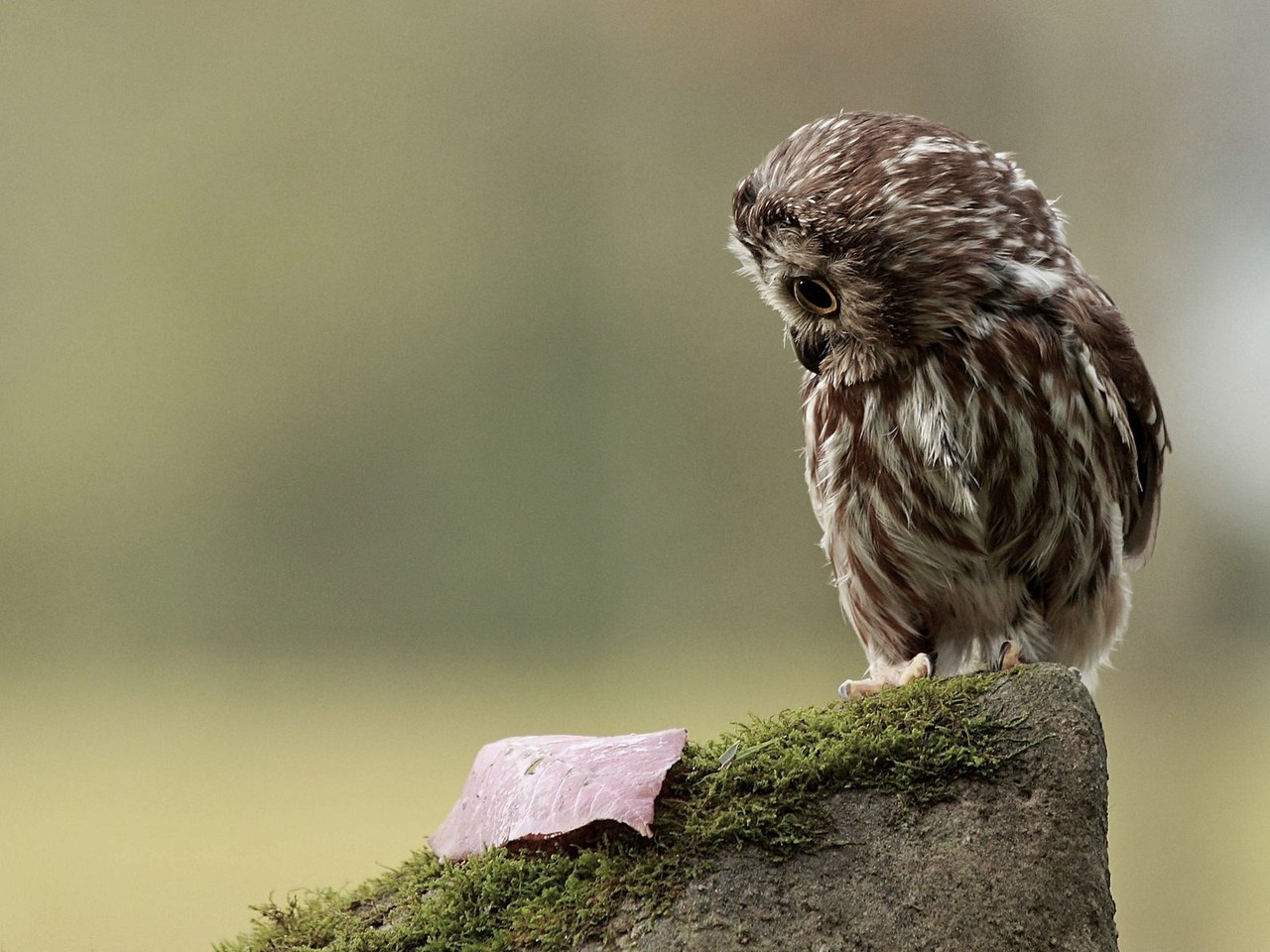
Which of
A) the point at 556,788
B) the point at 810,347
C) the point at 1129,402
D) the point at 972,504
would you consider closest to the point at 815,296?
the point at 810,347

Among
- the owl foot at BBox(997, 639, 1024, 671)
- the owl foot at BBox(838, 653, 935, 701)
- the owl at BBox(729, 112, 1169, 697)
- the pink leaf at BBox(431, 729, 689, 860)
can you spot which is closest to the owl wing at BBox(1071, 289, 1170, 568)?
the owl at BBox(729, 112, 1169, 697)

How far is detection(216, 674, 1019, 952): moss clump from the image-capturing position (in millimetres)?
1262

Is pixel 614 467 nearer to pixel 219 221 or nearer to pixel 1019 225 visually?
pixel 219 221

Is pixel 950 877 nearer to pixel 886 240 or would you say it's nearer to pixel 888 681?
pixel 888 681

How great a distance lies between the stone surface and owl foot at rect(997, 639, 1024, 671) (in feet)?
1.08

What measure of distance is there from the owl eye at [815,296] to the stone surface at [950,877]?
2.11 feet

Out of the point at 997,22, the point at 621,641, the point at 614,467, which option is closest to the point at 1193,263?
the point at 997,22

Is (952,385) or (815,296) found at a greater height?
(815,296)

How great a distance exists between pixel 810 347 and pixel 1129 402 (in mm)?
527

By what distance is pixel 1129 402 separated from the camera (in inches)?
72.2

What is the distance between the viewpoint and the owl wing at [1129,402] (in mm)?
1735

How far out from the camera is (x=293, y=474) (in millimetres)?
3875

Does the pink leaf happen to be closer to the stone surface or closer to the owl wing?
the stone surface

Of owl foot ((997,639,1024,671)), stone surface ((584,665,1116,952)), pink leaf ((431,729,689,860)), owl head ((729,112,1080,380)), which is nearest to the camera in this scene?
stone surface ((584,665,1116,952))
